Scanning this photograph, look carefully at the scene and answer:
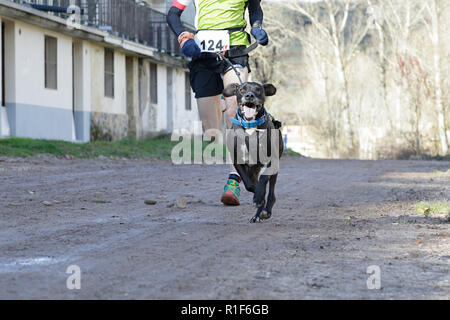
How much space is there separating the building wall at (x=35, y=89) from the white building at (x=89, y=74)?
1.1 inches

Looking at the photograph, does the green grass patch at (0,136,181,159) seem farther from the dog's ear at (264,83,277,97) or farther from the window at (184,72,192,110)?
the window at (184,72,192,110)

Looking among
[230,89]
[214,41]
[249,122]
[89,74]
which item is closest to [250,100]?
[249,122]

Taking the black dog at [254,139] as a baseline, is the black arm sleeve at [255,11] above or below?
above

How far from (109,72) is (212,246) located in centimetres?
2428

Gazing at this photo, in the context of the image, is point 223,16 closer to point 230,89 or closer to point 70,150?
point 230,89

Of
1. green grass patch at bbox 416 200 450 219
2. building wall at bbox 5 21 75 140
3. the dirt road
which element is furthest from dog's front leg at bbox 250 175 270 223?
building wall at bbox 5 21 75 140

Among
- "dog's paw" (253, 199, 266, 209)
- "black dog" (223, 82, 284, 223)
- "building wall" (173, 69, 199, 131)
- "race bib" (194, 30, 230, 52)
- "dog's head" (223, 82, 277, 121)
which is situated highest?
"building wall" (173, 69, 199, 131)

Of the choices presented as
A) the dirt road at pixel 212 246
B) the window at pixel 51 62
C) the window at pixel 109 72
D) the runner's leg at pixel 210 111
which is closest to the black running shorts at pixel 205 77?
the runner's leg at pixel 210 111

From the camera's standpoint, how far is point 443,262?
4.13 metres

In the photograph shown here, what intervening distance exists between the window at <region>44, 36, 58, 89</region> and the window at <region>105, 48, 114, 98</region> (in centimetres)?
457

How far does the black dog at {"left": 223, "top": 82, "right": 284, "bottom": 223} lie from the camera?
5.95 meters

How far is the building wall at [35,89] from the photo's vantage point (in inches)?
798

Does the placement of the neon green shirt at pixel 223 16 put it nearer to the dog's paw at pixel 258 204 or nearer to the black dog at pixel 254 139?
the black dog at pixel 254 139

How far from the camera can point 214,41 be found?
701cm
